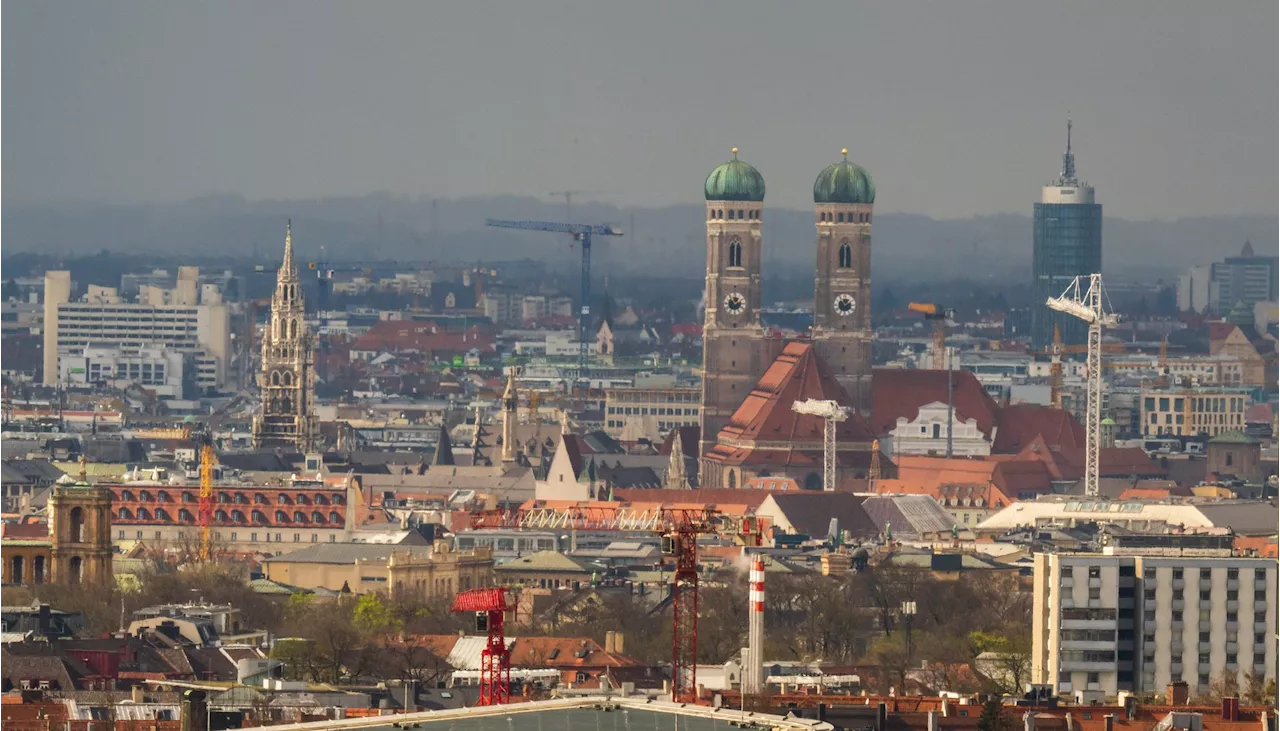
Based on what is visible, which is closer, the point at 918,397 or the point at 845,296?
the point at 845,296

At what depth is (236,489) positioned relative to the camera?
477 ft

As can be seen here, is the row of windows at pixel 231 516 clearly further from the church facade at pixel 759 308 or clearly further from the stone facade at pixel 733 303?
the stone facade at pixel 733 303

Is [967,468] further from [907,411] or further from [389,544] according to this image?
[389,544]

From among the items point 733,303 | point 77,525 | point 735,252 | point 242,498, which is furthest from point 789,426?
point 77,525

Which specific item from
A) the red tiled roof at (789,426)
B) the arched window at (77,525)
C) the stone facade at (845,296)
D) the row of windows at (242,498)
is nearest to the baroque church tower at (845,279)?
the stone facade at (845,296)

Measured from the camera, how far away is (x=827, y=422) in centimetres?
16525

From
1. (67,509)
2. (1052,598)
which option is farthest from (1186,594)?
(67,509)

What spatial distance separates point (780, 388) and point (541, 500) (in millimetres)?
16117

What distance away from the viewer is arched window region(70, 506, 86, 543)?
11119 cm

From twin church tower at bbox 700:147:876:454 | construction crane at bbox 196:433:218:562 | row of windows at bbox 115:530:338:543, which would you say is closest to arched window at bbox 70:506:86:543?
A: construction crane at bbox 196:433:218:562

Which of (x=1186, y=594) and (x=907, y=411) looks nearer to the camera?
(x=1186, y=594)

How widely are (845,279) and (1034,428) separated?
8133 millimetres

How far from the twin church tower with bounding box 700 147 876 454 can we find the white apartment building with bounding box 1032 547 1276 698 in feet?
307

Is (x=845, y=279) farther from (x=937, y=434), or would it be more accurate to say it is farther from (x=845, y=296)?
(x=937, y=434)
